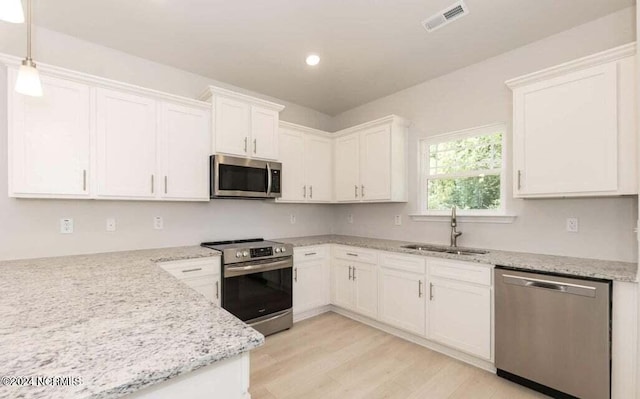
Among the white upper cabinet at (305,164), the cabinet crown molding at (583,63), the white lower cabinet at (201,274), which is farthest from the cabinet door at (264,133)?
the cabinet crown molding at (583,63)

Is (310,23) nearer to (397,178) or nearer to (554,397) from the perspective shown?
(397,178)

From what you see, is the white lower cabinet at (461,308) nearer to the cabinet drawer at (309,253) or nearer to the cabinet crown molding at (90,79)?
the cabinet drawer at (309,253)

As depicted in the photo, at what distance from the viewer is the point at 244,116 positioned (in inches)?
123

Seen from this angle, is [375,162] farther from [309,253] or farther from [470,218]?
[309,253]

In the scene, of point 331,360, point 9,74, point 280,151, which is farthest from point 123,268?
point 280,151

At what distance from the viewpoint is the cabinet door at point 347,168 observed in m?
3.77

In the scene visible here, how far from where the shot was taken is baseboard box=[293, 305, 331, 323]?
11.0 feet

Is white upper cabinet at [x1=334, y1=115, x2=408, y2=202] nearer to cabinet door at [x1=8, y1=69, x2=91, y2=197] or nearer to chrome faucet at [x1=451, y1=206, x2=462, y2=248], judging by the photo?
chrome faucet at [x1=451, y1=206, x2=462, y2=248]

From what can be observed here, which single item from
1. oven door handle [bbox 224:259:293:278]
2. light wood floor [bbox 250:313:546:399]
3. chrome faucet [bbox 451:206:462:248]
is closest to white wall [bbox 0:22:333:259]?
oven door handle [bbox 224:259:293:278]

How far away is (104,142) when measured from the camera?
239cm

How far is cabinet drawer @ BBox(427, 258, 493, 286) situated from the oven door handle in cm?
147

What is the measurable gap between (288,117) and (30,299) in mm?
3342

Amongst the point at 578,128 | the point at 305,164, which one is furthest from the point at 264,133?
the point at 578,128

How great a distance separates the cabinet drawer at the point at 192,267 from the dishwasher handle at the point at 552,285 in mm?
2455
